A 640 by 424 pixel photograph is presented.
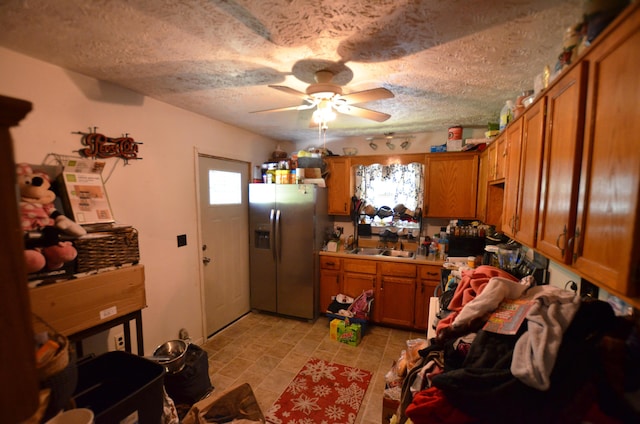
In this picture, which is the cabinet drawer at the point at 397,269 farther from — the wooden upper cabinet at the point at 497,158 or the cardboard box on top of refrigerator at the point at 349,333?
the wooden upper cabinet at the point at 497,158

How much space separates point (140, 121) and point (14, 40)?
820mm

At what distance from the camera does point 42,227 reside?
1360 mm

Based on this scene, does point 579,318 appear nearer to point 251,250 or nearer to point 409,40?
point 409,40

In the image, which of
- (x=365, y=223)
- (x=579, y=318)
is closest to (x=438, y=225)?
(x=365, y=223)

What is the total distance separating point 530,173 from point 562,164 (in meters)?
0.39

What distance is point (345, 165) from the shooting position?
12.0 feet

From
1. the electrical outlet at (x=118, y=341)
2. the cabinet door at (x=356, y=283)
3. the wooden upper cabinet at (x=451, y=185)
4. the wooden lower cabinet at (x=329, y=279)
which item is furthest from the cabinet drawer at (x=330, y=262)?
the electrical outlet at (x=118, y=341)

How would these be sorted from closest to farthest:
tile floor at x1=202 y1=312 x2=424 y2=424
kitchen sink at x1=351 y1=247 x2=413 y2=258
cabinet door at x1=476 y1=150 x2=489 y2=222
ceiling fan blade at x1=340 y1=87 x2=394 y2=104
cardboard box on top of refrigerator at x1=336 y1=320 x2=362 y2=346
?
ceiling fan blade at x1=340 y1=87 x2=394 y2=104 → tile floor at x1=202 y1=312 x2=424 y2=424 → cabinet door at x1=476 y1=150 x2=489 y2=222 → cardboard box on top of refrigerator at x1=336 y1=320 x2=362 y2=346 → kitchen sink at x1=351 y1=247 x2=413 y2=258

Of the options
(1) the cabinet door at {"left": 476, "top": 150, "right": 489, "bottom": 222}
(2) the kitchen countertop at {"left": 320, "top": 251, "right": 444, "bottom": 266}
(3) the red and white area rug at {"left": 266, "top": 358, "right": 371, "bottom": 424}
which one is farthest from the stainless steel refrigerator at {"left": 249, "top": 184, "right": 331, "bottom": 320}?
(1) the cabinet door at {"left": 476, "top": 150, "right": 489, "bottom": 222}

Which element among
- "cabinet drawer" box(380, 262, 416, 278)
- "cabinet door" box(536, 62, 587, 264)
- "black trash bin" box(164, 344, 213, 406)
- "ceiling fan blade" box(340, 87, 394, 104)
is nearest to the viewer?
"cabinet door" box(536, 62, 587, 264)

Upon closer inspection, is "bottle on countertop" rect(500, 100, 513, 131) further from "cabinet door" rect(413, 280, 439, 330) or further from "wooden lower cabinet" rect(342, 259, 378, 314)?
"wooden lower cabinet" rect(342, 259, 378, 314)

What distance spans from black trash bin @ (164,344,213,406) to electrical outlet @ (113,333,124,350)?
448 millimetres

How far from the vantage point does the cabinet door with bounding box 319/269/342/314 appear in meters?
3.42

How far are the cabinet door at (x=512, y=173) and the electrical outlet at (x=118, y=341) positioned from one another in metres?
2.88
